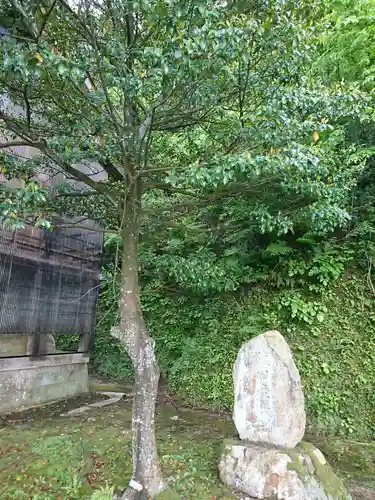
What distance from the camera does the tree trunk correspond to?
3.41 m

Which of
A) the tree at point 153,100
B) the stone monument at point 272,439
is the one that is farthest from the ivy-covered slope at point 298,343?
the tree at point 153,100

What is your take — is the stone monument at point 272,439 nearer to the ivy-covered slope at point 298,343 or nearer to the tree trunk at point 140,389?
the tree trunk at point 140,389

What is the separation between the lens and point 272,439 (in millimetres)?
3930

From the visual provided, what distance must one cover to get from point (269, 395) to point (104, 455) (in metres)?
2.26

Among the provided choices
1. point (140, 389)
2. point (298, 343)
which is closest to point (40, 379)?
point (140, 389)

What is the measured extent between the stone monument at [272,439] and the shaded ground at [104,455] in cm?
32

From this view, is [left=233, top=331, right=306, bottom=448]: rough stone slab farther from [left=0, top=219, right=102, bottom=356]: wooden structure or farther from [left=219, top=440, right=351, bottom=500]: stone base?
[left=0, top=219, right=102, bottom=356]: wooden structure

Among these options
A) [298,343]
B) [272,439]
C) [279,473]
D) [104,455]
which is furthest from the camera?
[298,343]

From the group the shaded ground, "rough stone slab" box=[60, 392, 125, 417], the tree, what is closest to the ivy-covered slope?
the shaded ground

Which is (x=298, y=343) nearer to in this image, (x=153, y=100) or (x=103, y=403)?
(x=103, y=403)

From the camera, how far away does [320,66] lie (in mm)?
6691

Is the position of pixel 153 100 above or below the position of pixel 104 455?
above

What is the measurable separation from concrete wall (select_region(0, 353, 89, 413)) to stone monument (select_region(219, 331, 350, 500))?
439 centimetres

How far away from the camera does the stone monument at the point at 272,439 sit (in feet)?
11.5
